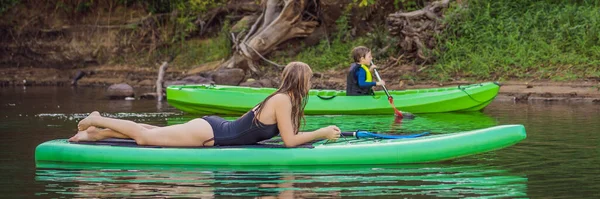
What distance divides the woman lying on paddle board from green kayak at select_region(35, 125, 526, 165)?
0.29ft

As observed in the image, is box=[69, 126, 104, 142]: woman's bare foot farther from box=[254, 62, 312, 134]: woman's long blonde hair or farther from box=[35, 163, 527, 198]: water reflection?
box=[254, 62, 312, 134]: woman's long blonde hair

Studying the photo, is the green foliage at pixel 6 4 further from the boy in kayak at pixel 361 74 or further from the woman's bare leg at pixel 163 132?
the woman's bare leg at pixel 163 132

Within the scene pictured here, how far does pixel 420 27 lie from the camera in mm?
21094

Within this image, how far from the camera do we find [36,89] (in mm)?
24266

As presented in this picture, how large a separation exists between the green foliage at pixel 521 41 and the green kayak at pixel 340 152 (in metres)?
9.37

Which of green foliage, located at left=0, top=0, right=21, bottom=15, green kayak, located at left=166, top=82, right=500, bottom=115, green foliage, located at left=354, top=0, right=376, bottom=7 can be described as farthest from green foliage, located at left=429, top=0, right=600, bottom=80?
green foliage, located at left=0, top=0, right=21, bottom=15

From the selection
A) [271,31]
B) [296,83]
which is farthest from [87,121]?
[271,31]

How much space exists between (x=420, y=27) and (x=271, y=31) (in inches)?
160

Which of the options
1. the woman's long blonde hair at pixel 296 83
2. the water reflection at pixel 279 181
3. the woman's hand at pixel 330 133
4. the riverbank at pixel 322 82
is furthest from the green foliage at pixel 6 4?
the woman's hand at pixel 330 133

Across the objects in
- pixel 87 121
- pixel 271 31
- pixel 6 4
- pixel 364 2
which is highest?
pixel 6 4

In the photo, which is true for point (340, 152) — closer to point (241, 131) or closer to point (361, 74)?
point (241, 131)

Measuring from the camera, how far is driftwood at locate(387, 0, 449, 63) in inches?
827

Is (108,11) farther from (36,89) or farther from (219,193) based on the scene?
(219,193)

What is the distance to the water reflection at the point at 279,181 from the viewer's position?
7871 mm
